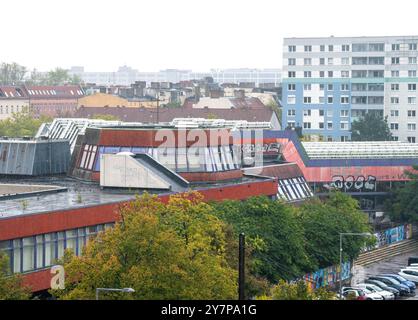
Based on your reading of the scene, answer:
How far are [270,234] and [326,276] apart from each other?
7.52m

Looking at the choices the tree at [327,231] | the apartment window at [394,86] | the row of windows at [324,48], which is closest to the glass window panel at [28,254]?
the tree at [327,231]

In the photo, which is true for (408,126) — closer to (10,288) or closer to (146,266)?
(146,266)

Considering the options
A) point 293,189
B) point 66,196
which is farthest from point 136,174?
point 293,189

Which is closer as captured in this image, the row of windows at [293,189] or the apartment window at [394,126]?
the row of windows at [293,189]

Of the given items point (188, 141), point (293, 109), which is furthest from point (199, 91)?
point (188, 141)

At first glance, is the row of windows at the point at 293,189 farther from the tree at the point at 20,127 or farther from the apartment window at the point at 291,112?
the tree at the point at 20,127

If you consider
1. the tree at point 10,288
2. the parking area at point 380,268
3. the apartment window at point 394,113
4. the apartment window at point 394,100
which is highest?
the apartment window at point 394,100

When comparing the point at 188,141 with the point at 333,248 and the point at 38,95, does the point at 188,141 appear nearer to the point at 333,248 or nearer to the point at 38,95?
the point at 333,248

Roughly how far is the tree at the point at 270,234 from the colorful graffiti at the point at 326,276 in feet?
3.50

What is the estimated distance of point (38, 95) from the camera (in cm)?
17800

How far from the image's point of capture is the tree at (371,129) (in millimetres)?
121438

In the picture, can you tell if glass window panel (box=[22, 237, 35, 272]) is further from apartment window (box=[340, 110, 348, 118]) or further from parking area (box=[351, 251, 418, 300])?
apartment window (box=[340, 110, 348, 118])

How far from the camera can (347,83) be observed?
129375mm

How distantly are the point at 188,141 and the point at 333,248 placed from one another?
8.85m
